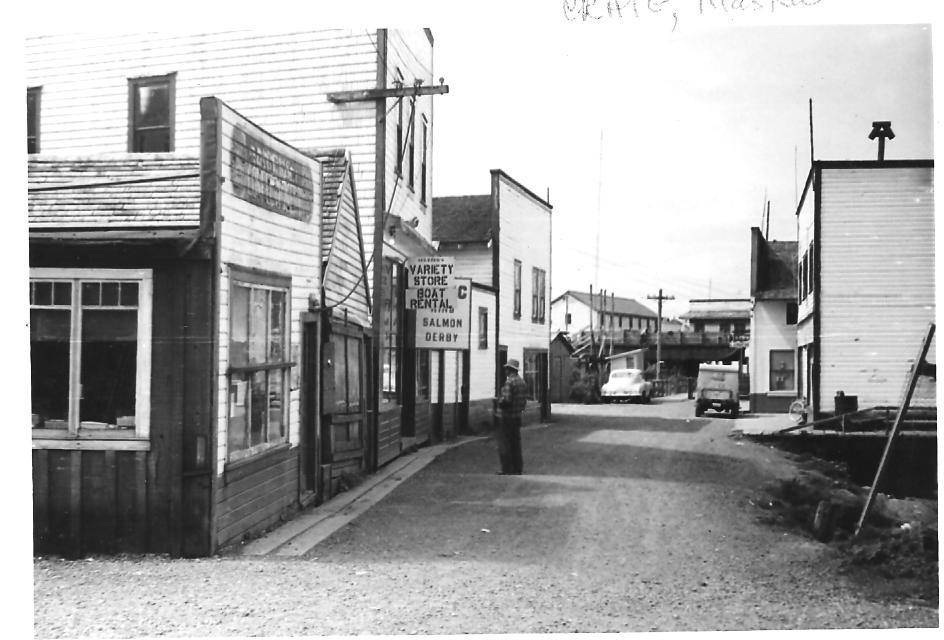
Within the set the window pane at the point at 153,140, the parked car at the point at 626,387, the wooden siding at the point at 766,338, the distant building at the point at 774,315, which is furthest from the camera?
the window pane at the point at 153,140

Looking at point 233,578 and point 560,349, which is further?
point 560,349

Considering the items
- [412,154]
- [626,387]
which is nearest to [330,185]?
[412,154]

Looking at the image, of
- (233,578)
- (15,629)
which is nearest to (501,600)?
(233,578)

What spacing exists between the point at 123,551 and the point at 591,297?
4589 mm

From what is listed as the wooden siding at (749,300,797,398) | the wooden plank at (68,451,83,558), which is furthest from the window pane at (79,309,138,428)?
the wooden siding at (749,300,797,398)

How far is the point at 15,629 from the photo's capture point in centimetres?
579

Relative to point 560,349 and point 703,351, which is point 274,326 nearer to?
point 560,349

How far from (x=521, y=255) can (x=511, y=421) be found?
177 cm

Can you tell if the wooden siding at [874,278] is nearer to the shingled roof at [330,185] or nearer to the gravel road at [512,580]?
the gravel road at [512,580]

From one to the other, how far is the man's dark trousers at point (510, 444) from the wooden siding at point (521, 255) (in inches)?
26.1

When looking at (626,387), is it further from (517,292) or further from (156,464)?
(156,464)

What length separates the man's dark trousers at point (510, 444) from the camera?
8.99m

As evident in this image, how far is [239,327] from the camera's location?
714 centimetres

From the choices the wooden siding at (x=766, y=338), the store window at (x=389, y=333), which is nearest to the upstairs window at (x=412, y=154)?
the store window at (x=389, y=333)
